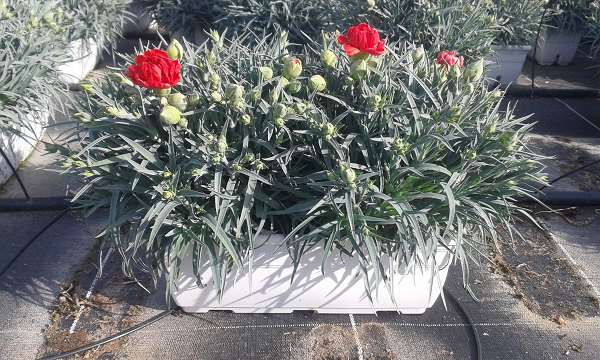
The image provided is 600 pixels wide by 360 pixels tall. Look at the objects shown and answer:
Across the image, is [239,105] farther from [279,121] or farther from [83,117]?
[83,117]

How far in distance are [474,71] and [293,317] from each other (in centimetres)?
105

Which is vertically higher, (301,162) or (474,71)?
(474,71)

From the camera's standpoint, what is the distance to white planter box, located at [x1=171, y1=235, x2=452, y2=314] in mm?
1640

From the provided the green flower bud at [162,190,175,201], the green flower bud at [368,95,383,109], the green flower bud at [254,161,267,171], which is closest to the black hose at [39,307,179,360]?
the green flower bud at [162,190,175,201]

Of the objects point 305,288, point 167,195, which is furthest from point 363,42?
point 305,288

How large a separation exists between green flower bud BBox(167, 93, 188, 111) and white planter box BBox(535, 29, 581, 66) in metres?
4.18

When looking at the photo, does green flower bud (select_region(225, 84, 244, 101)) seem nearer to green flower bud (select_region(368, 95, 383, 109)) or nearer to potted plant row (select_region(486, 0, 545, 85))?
green flower bud (select_region(368, 95, 383, 109))

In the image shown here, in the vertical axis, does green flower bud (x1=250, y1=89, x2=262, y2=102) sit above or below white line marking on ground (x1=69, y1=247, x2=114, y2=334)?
above

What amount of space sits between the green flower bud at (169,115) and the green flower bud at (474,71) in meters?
0.93

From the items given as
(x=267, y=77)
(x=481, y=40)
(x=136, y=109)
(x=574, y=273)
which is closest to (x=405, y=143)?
(x=267, y=77)

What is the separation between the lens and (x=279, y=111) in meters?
1.40

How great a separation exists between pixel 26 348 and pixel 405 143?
4.67ft

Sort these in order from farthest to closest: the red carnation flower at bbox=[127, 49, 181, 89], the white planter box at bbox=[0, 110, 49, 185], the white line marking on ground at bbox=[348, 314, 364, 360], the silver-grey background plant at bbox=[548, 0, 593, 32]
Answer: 1. the silver-grey background plant at bbox=[548, 0, 593, 32]
2. the white planter box at bbox=[0, 110, 49, 185]
3. the white line marking on ground at bbox=[348, 314, 364, 360]
4. the red carnation flower at bbox=[127, 49, 181, 89]

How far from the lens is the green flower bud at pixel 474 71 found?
1.59 meters
